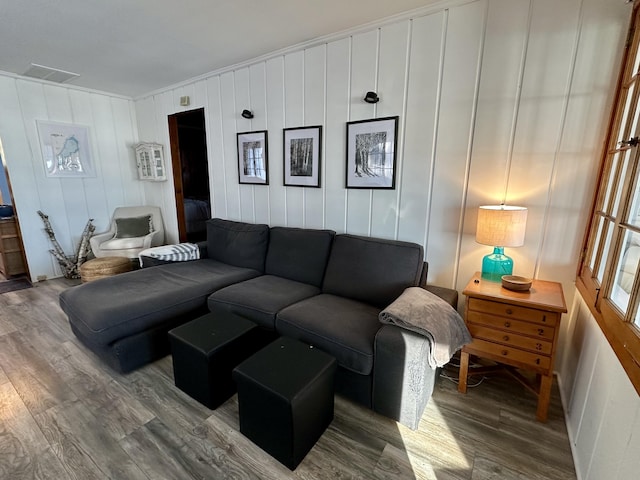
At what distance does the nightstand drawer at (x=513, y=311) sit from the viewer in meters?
1.58

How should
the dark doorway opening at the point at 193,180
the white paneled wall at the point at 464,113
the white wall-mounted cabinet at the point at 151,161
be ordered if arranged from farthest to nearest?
the dark doorway opening at the point at 193,180 → the white wall-mounted cabinet at the point at 151,161 → the white paneled wall at the point at 464,113

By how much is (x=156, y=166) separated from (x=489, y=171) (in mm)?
4083

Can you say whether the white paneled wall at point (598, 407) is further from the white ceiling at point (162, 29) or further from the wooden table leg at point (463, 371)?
the white ceiling at point (162, 29)

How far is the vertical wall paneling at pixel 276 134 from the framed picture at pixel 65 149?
285cm

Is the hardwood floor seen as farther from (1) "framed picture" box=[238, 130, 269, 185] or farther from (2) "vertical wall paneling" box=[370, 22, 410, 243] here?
(1) "framed picture" box=[238, 130, 269, 185]

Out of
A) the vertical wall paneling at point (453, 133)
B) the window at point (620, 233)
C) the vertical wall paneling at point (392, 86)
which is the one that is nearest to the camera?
the window at point (620, 233)

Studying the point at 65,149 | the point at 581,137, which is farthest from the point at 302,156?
the point at 65,149

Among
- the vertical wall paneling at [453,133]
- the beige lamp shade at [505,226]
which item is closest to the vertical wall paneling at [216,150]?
the vertical wall paneling at [453,133]

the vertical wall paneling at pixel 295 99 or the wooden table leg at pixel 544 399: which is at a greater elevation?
the vertical wall paneling at pixel 295 99

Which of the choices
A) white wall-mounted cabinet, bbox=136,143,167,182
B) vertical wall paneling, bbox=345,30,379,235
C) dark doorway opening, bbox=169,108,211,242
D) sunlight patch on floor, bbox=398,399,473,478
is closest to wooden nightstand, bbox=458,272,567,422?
sunlight patch on floor, bbox=398,399,473,478

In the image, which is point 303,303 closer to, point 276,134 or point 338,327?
point 338,327

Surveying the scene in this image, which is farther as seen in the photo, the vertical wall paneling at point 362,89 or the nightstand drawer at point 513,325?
the vertical wall paneling at point 362,89

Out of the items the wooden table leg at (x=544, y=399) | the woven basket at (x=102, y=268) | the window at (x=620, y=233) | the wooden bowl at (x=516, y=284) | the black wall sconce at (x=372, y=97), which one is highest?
the black wall sconce at (x=372, y=97)

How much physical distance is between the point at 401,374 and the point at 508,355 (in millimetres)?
681
